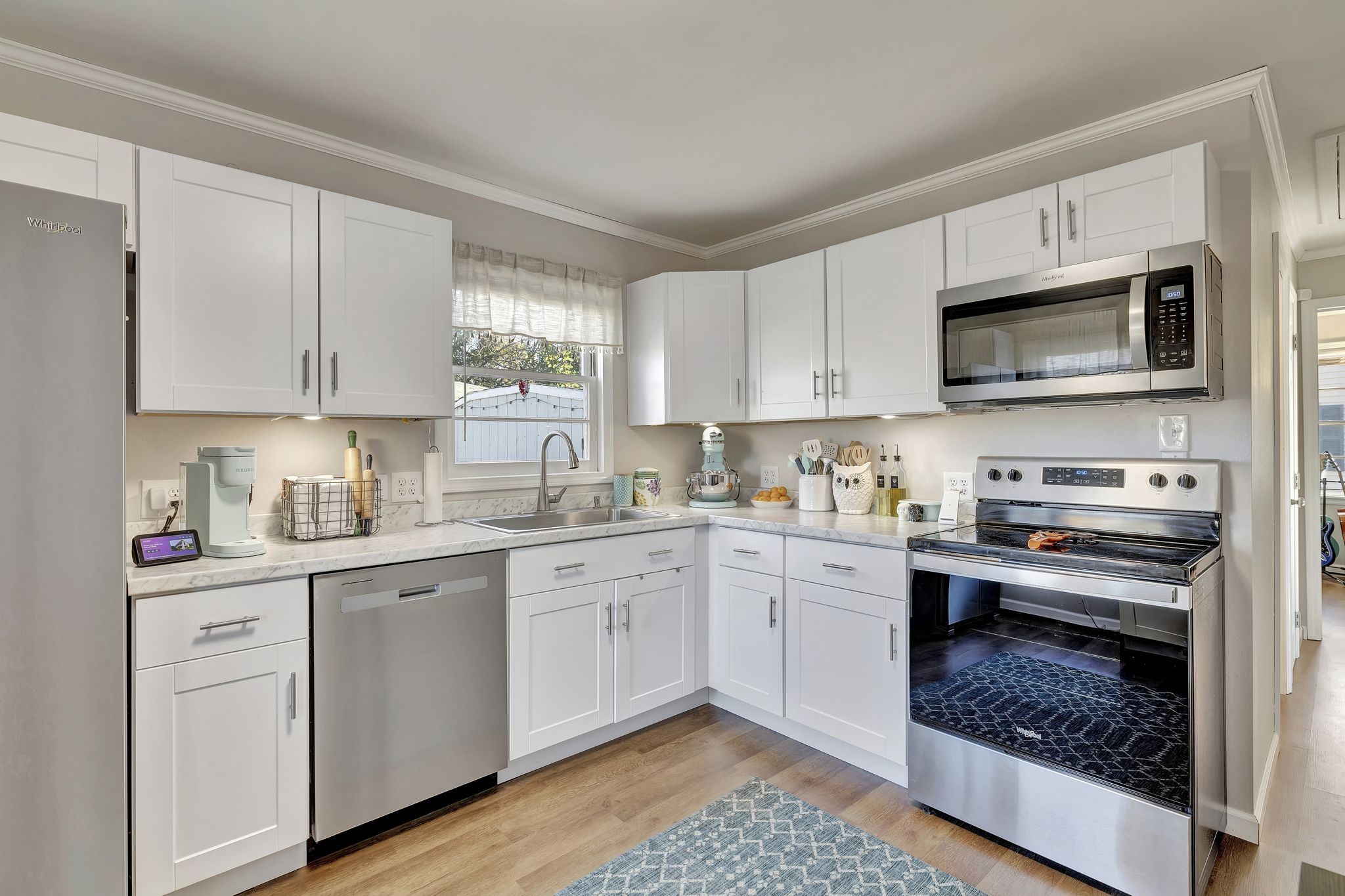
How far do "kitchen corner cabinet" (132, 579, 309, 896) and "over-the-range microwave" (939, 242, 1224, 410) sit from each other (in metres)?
2.34

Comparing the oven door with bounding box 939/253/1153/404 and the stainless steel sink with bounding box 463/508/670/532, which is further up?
the oven door with bounding box 939/253/1153/404

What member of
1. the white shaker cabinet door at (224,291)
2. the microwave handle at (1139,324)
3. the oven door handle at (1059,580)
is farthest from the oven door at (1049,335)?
the white shaker cabinet door at (224,291)

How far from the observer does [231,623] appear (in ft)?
5.70

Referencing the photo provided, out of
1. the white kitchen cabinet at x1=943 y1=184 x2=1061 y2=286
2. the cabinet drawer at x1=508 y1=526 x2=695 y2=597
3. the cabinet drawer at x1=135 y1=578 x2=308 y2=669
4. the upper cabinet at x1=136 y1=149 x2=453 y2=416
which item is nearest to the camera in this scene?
the cabinet drawer at x1=135 y1=578 x2=308 y2=669

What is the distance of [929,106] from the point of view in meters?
2.27

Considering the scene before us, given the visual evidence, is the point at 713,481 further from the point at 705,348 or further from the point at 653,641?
the point at 653,641

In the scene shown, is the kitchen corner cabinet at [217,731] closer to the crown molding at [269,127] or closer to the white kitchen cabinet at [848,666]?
the crown molding at [269,127]

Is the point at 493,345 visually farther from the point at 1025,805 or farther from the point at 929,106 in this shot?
the point at 1025,805

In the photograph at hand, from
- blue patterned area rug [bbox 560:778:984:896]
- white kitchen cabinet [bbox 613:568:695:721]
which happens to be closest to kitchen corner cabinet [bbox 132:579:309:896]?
blue patterned area rug [bbox 560:778:984:896]

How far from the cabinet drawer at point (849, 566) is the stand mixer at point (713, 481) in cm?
71

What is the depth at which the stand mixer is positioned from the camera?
332 centimetres

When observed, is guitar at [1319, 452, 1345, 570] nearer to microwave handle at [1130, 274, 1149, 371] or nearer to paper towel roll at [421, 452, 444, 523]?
microwave handle at [1130, 274, 1149, 371]

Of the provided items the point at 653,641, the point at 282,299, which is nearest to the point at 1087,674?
the point at 653,641

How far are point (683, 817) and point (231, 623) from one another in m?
1.50
